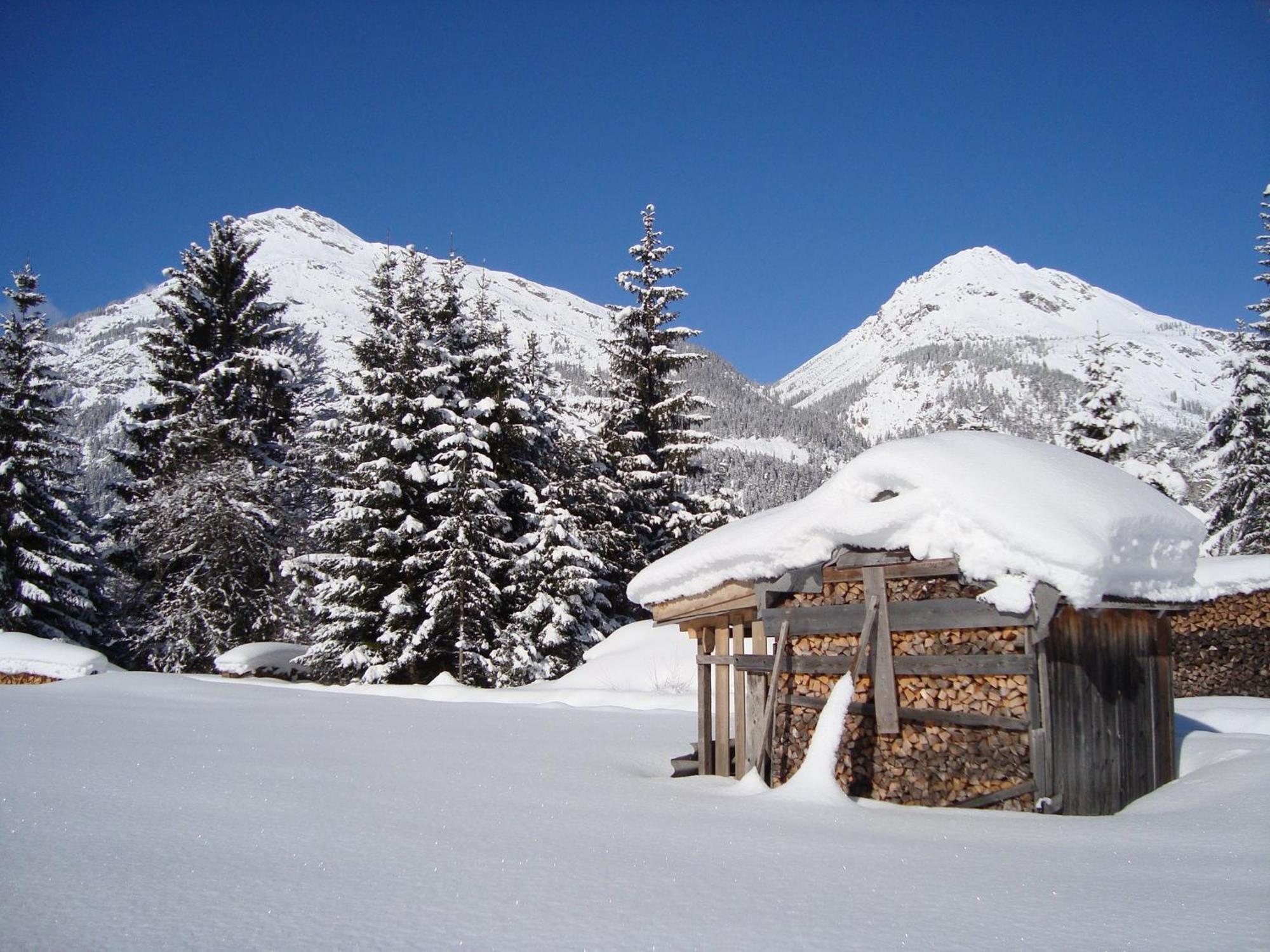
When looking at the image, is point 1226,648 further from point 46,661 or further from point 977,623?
point 46,661

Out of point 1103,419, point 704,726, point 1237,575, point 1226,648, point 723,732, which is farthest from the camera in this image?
point 1103,419

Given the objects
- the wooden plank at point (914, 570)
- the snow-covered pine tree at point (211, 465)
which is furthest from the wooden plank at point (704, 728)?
the snow-covered pine tree at point (211, 465)

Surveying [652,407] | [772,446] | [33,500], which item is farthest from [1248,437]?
[772,446]

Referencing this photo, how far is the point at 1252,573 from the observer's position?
1520cm

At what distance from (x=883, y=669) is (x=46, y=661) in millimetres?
16703

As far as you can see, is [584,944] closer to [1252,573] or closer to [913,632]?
[913,632]

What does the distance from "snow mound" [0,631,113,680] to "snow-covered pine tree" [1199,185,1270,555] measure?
28.6 meters

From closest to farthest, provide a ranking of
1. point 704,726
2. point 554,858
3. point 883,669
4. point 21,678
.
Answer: point 554,858 < point 883,669 < point 704,726 < point 21,678

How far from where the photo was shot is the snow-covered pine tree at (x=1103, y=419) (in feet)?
85.0

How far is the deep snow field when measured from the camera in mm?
3463

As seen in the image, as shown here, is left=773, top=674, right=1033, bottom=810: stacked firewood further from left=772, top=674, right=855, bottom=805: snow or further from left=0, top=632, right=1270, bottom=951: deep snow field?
left=772, top=674, right=855, bottom=805: snow

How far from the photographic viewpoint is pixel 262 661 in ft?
69.1

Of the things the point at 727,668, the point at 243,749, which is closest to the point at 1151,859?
the point at 727,668

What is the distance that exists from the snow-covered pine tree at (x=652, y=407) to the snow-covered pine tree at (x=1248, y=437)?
1514 cm
